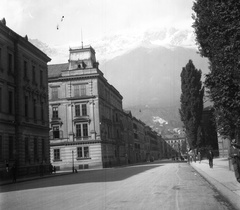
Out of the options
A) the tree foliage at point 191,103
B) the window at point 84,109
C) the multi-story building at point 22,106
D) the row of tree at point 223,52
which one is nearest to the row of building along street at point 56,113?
the multi-story building at point 22,106

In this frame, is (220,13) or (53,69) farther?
(53,69)

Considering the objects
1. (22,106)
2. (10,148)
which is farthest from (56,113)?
(10,148)

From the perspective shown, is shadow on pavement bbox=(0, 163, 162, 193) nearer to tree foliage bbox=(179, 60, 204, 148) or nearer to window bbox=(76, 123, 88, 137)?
window bbox=(76, 123, 88, 137)

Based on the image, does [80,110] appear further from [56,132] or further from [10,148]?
[10,148]

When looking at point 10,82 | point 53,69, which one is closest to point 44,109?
point 10,82

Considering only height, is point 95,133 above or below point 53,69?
below

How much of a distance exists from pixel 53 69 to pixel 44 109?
74.1 feet

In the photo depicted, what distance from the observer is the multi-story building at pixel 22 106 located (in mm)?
29500

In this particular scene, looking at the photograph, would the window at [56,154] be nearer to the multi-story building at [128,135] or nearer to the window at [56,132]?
the window at [56,132]

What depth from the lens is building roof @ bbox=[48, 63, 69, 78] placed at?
57.0 m

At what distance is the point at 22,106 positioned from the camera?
32.4 meters

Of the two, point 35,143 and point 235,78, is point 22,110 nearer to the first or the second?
point 35,143

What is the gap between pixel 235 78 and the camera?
38.1ft

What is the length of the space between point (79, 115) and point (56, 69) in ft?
35.4
